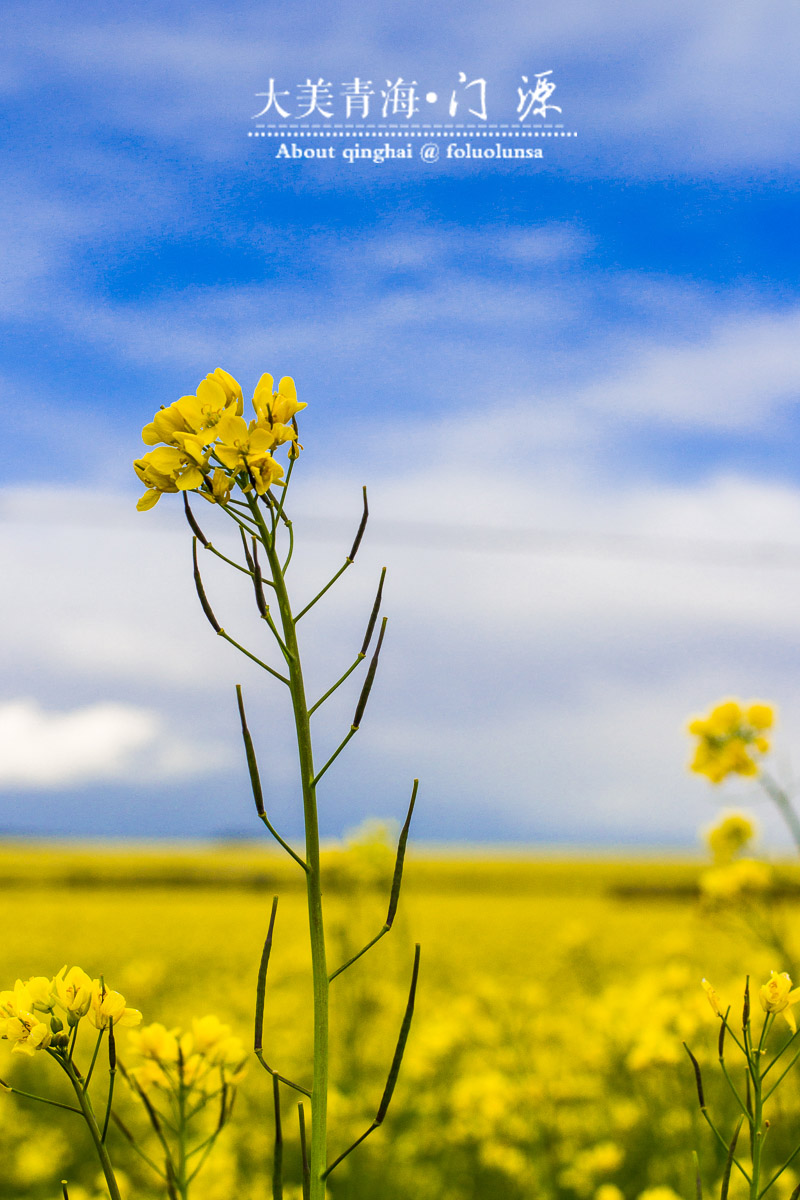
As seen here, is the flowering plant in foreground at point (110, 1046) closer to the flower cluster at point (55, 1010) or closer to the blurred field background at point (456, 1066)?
the flower cluster at point (55, 1010)

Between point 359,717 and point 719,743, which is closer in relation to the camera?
point 359,717

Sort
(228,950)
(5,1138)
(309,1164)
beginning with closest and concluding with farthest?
(309,1164), (5,1138), (228,950)

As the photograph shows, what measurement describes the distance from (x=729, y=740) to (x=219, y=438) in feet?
7.41

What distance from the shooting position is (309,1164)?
997mm

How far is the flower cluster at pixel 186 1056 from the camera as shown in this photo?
126 cm

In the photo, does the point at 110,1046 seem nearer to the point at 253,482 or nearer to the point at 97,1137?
the point at 97,1137

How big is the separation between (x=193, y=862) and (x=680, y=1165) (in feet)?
85.6

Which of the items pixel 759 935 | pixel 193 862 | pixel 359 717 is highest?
pixel 359 717

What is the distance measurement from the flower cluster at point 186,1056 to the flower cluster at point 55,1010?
204mm

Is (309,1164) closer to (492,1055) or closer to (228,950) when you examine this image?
(492,1055)

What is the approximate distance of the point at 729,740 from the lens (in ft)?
9.29

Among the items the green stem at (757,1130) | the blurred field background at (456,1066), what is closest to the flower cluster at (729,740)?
the blurred field background at (456,1066)

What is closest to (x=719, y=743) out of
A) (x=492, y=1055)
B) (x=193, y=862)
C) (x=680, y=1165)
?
(x=680, y=1165)

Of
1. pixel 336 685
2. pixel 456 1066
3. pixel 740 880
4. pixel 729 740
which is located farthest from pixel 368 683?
pixel 456 1066
